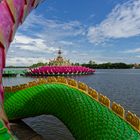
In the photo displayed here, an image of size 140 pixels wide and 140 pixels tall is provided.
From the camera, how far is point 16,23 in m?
6.22

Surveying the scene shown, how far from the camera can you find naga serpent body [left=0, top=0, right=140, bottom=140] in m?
5.94

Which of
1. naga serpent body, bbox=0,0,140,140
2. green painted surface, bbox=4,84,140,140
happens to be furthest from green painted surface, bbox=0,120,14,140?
green painted surface, bbox=4,84,140,140

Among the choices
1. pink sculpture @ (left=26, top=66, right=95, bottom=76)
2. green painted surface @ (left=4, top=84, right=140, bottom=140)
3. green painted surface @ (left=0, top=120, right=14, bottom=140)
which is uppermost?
green painted surface @ (left=0, top=120, right=14, bottom=140)

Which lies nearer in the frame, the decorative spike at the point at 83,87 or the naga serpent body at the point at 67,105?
the naga serpent body at the point at 67,105

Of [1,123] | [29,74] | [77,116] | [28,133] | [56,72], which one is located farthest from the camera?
[29,74]

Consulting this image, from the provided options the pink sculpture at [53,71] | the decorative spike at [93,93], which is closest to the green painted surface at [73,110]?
the decorative spike at [93,93]

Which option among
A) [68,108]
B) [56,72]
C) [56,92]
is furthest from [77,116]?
[56,72]

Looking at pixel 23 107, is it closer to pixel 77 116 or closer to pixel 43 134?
pixel 43 134

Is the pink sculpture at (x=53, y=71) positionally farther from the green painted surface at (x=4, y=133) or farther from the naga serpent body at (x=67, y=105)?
the green painted surface at (x=4, y=133)

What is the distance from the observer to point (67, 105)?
36.8 ft

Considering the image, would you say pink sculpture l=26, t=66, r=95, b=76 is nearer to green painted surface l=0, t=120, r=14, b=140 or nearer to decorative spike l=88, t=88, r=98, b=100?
decorative spike l=88, t=88, r=98, b=100

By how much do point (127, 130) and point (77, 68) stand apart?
7604 cm

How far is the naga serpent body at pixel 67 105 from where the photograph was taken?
594 centimetres

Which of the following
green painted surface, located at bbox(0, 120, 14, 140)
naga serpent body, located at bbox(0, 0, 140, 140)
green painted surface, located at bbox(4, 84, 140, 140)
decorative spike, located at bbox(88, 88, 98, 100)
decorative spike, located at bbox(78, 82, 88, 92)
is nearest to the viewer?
green painted surface, located at bbox(0, 120, 14, 140)
